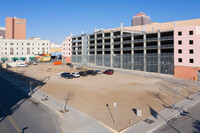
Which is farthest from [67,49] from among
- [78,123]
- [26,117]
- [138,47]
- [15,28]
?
[15,28]

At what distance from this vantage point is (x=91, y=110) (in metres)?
20.5

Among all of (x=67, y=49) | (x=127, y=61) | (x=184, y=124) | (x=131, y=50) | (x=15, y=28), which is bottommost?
(x=184, y=124)

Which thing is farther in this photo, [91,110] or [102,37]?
[102,37]

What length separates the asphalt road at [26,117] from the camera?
15.1 meters

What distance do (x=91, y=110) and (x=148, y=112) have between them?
7.56 m

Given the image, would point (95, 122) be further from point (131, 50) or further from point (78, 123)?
point (131, 50)

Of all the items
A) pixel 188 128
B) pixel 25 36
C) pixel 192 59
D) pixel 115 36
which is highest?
pixel 25 36

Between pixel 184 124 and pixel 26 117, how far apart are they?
59.5 feet

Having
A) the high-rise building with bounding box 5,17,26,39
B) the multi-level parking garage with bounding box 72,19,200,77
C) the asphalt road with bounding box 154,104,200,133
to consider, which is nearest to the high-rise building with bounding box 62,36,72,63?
the multi-level parking garage with bounding box 72,19,200,77

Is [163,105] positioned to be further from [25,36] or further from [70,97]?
[25,36]

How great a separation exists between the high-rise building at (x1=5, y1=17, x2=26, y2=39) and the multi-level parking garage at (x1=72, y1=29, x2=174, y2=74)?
96.3m

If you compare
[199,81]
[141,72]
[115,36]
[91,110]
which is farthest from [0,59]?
[199,81]

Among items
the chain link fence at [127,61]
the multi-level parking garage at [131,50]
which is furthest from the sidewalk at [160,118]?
the chain link fence at [127,61]

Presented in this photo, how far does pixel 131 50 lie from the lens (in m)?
64.0
